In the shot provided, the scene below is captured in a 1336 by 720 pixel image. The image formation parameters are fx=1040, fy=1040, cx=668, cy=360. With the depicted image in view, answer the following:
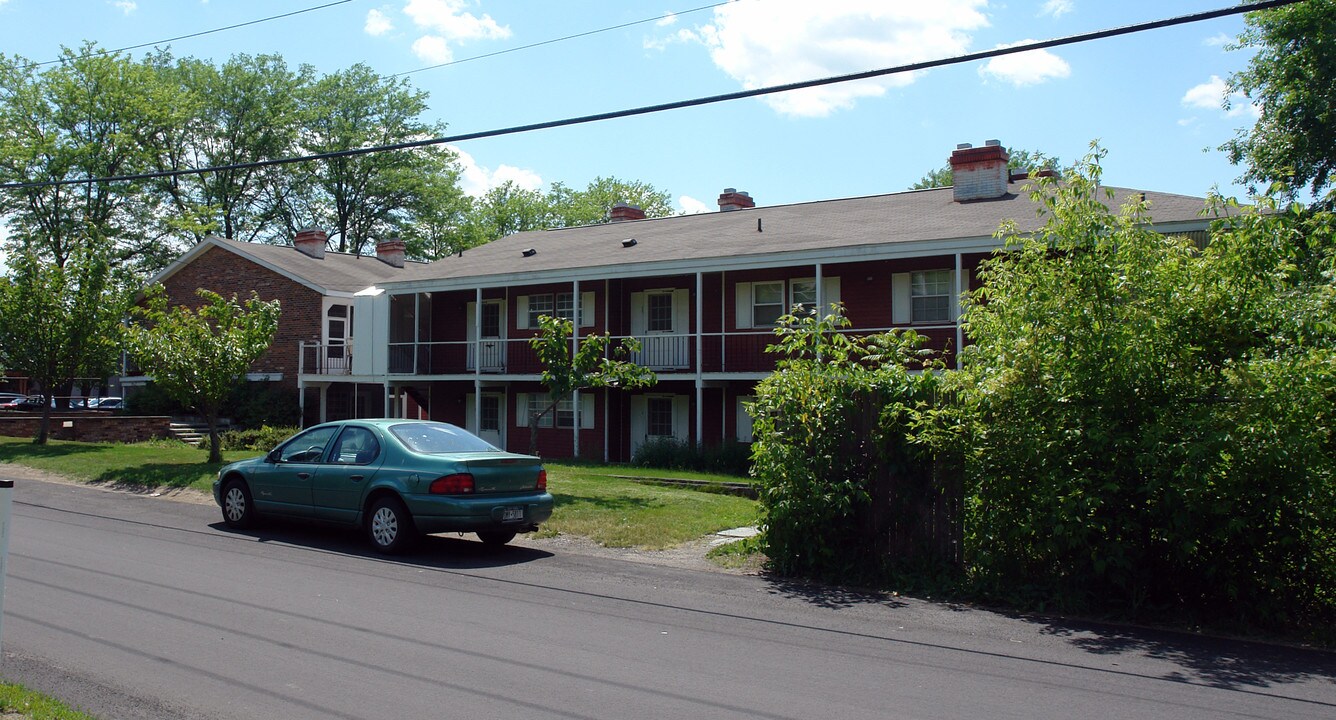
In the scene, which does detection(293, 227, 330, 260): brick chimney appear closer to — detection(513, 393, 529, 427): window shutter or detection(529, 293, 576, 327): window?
detection(529, 293, 576, 327): window

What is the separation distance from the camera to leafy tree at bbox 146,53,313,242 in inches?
2100

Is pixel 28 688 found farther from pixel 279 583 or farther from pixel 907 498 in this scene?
pixel 907 498

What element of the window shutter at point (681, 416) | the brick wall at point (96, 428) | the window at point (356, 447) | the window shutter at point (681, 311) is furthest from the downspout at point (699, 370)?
the brick wall at point (96, 428)

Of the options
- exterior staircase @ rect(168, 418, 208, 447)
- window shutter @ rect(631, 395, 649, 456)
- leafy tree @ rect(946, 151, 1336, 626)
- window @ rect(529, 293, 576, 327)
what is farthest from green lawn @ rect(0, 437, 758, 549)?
window @ rect(529, 293, 576, 327)

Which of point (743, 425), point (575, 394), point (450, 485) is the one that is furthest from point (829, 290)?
point (450, 485)

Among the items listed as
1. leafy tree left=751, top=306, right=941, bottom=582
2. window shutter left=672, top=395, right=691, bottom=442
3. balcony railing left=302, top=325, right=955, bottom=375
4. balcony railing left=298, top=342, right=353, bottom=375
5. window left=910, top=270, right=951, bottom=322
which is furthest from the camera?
balcony railing left=298, top=342, right=353, bottom=375

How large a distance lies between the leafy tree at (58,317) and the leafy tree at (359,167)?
3207cm

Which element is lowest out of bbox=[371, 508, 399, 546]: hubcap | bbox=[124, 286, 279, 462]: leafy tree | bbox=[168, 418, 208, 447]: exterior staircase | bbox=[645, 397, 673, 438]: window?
bbox=[371, 508, 399, 546]: hubcap

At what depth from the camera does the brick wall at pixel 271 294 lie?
33.0 metres

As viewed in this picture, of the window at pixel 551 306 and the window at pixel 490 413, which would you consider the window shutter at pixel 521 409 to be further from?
the window at pixel 551 306

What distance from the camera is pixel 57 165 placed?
147 ft

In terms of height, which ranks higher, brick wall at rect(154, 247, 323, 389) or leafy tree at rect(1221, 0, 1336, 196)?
leafy tree at rect(1221, 0, 1336, 196)

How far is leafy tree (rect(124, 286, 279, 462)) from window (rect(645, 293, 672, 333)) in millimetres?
9644

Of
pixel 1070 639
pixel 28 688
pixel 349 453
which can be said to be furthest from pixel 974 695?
pixel 349 453
